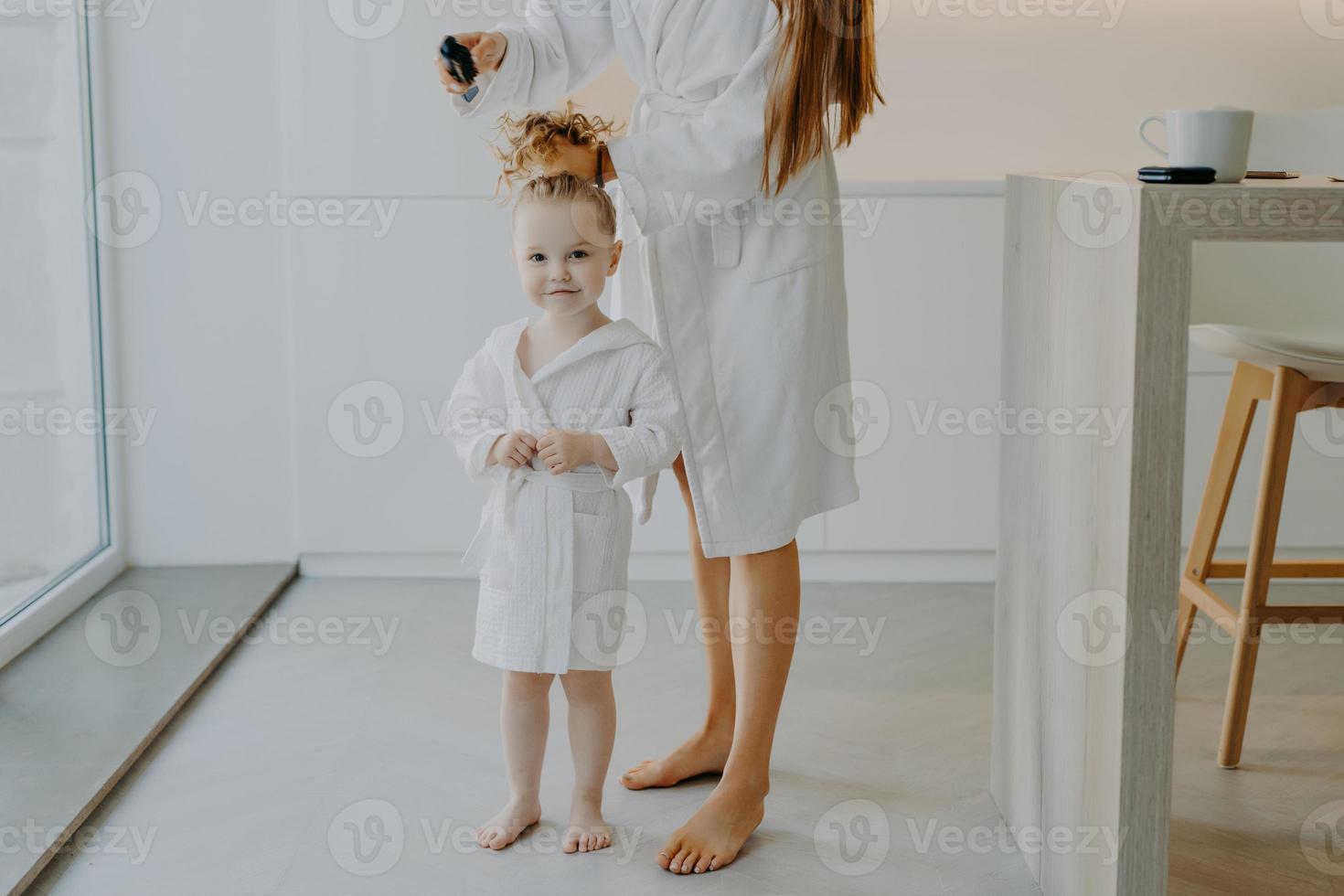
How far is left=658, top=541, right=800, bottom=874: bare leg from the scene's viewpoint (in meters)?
1.83

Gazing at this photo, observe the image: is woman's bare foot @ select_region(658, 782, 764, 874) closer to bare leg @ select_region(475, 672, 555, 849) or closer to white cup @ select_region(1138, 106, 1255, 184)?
bare leg @ select_region(475, 672, 555, 849)

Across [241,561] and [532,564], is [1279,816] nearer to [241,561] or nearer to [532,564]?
[532,564]

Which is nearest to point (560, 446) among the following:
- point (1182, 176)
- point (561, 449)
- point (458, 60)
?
point (561, 449)

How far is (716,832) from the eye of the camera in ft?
5.86

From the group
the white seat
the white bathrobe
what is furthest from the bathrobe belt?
the white seat

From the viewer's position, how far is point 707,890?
1.70 metres

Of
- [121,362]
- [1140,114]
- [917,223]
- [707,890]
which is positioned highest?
[1140,114]

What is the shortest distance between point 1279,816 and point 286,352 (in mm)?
2115

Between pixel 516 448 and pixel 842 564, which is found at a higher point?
pixel 516 448

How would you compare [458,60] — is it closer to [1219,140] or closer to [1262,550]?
[1219,140]

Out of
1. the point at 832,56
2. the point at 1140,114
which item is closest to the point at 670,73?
the point at 832,56

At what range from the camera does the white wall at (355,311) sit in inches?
112

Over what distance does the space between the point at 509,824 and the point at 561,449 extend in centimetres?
53

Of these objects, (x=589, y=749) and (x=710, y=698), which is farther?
(x=710, y=698)
